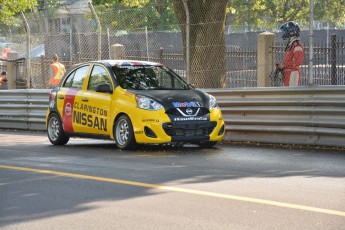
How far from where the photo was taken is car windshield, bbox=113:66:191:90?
14656 millimetres

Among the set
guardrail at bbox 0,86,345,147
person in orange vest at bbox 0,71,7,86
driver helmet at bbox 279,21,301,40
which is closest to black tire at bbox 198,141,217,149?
guardrail at bbox 0,86,345,147

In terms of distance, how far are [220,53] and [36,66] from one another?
26.2 feet

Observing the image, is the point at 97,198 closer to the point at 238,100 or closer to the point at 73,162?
the point at 73,162

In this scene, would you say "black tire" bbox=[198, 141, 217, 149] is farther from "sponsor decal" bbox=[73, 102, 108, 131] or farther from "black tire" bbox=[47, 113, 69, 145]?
"black tire" bbox=[47, 113, 69, 145]

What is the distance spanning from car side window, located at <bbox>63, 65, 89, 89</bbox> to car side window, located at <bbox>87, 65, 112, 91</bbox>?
25 cm

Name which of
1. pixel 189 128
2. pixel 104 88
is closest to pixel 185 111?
pixel 189 128

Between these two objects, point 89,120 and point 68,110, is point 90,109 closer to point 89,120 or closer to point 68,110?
point 89,120

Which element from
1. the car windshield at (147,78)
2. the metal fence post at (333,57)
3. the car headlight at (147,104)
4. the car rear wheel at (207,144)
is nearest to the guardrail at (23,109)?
the car windshield at (147,78)

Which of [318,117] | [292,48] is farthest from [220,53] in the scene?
[318,117]

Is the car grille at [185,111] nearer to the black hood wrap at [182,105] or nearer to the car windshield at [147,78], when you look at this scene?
the black hood wrap at [182,105]

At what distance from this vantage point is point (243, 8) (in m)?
61.8

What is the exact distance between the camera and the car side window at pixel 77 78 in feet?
51.2

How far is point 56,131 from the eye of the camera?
16016mm

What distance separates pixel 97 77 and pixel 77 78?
0.68 metres
